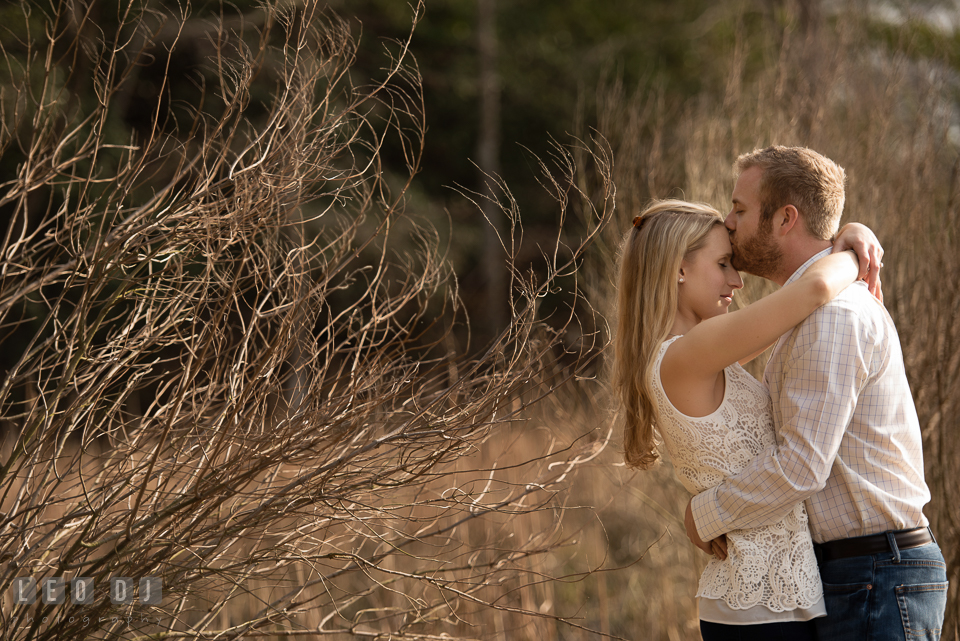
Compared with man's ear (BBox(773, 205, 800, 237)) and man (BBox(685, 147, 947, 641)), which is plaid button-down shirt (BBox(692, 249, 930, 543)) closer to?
man (BBox(685, 147, 947, 641))

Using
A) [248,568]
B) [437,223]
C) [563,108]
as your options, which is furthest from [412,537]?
[563,108]

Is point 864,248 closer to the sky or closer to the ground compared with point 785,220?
closer to the ground

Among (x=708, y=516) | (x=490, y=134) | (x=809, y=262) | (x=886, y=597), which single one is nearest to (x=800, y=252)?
(x=809, y=262)

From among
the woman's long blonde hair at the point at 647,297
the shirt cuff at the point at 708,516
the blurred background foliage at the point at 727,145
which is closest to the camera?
the shirt cuff at the point at 708,516

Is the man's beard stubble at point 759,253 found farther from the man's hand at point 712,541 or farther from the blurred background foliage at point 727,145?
the blurred background foliage at point 727,145

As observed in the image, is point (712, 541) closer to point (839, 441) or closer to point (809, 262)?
point (839, 441)

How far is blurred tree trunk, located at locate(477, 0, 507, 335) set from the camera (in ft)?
48.3

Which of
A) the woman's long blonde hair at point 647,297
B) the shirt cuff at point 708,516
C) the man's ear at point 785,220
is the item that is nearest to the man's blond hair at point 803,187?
the man's ear at point 785,220

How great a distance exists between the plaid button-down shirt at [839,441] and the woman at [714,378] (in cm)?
6

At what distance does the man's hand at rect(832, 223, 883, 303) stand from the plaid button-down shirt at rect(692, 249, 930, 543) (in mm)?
88

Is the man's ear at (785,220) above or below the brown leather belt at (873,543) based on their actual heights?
above

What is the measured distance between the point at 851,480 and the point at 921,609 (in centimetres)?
33

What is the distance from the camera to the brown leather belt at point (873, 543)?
1.91m

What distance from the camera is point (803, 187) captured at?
2.10 meters
